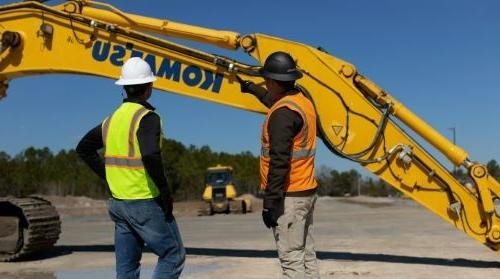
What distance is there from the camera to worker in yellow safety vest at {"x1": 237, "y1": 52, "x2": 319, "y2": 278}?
434 centimetres

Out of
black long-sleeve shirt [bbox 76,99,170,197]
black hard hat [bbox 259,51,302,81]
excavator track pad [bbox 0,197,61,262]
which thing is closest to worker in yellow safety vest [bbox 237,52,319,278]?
black hard hat [bbox 259,51,302,81]

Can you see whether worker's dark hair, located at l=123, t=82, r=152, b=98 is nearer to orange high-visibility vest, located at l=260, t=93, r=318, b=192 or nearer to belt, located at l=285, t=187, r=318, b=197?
orange high-visibility vest, located at l=260, t=93, r=318, b=192

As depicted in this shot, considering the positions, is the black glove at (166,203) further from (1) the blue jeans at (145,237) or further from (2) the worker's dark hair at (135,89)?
(2) the worker's dark hair at (135,89)

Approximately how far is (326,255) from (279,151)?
5.00m

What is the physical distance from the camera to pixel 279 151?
14.2 ft

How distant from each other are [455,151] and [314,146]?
12.1ft

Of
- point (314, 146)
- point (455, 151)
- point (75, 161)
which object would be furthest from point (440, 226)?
point (75, 161)

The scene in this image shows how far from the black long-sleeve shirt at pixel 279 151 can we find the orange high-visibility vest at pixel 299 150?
8 cm

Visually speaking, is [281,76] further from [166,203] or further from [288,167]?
[166,203]

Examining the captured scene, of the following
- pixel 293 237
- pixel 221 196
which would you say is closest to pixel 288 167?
pixel 293 237

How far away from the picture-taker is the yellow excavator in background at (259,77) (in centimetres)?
770

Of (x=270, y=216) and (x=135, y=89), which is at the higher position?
(x=135, y=89)

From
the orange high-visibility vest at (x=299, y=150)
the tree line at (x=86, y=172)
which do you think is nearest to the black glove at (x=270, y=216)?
the orange high-visibility vest at (x=299, y=150)

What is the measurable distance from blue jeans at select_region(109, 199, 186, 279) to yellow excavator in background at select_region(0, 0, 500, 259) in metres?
4.02
